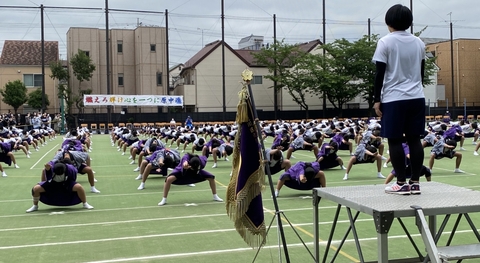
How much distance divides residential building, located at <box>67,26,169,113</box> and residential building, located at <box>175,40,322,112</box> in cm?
299

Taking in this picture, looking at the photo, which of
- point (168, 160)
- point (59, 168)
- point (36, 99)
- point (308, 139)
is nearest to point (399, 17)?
point (59, 168)

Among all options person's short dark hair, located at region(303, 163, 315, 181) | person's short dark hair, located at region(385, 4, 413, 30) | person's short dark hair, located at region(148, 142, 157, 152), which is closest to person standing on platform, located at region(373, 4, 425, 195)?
person's short dark hair, located at region(385, 4, 413, 30)

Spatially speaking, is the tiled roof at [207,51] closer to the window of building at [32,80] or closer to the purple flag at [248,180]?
the window of building at [32,80]

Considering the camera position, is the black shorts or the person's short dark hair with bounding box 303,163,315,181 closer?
the black shorts

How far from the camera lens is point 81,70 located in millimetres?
48688

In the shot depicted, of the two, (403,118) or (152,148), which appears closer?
(403,118)

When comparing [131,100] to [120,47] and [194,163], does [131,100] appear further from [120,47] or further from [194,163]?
[194,163]

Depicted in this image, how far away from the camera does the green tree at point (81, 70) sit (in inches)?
1902

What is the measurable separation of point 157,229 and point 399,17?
17.6ft

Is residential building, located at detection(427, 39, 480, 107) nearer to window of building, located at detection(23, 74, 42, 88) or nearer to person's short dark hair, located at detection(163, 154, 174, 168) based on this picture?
window of building, located at detection(23, 74, 42, 88)

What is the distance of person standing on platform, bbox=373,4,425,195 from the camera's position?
518 cm

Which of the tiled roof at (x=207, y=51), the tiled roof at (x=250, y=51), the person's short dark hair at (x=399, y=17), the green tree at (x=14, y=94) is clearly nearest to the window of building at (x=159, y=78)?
the tiled roof at (x=207, y=51)

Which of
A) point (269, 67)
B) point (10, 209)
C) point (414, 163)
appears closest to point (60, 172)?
point (10, 209)

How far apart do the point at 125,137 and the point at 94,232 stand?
55.7 ft
